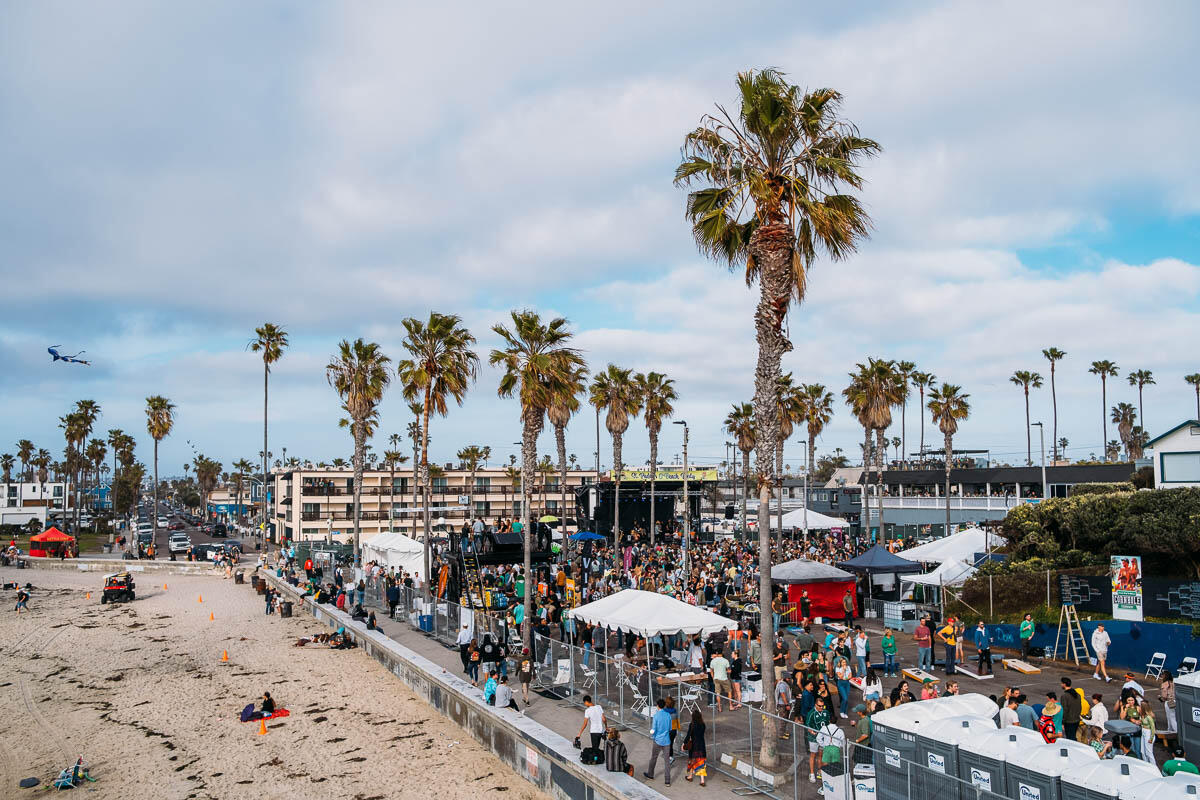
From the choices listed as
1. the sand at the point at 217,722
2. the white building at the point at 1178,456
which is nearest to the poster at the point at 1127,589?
the white building at the point at 1178,456

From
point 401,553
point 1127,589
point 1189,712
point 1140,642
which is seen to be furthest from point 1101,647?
point 401,553

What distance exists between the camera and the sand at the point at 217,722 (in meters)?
15.0

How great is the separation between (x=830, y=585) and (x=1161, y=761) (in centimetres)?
1448

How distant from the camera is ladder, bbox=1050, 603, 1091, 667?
1973cm

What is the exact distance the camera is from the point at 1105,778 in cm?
801

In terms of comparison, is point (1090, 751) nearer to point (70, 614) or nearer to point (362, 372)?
point (362, 372)

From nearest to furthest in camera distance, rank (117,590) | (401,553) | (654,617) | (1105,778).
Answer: (1105,778) < (654,617) < (401,553) < (117,590)

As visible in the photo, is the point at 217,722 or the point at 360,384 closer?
the point at 217,722

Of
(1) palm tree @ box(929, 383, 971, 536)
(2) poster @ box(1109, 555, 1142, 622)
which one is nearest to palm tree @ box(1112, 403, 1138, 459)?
(1) palm tree @ box(929, 383, 971, 536)

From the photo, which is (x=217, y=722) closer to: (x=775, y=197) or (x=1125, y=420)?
(x=775, y=197)

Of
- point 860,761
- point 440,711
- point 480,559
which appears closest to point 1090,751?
point 860,761

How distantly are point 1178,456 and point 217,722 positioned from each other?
33835 mm

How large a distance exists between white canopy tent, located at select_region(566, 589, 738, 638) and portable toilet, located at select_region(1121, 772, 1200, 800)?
8340mm

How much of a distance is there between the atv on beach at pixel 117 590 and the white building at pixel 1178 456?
4927 cm
